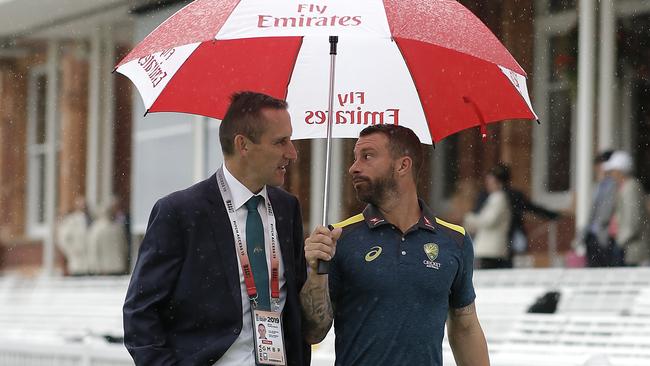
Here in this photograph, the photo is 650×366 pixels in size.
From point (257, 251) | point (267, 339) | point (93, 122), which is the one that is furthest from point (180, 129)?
point (267, 339)

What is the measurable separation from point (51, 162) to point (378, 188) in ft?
51.1

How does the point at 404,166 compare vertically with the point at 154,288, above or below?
above

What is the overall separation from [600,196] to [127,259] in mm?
8444

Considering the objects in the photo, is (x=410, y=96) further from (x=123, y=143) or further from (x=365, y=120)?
(x=123, y=143)

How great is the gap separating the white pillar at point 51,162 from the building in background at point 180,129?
0.09 ft

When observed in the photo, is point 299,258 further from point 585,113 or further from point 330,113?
point 585,113

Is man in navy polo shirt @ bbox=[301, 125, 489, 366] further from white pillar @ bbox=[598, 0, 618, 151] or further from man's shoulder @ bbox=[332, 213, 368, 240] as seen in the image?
white pillar @ bbox=[598, 0, 618, 151]

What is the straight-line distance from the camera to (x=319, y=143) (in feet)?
45.8

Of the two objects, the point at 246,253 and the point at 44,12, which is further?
the point at 44,12

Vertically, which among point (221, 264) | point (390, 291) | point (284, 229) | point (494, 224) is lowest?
point (494, 224)

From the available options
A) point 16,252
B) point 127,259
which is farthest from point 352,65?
point 16,252

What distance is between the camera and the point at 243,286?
461 cm

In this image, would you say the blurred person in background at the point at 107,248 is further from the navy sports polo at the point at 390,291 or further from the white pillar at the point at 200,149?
the navy sports polo at the point at 390,291

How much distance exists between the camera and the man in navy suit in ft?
15.0
